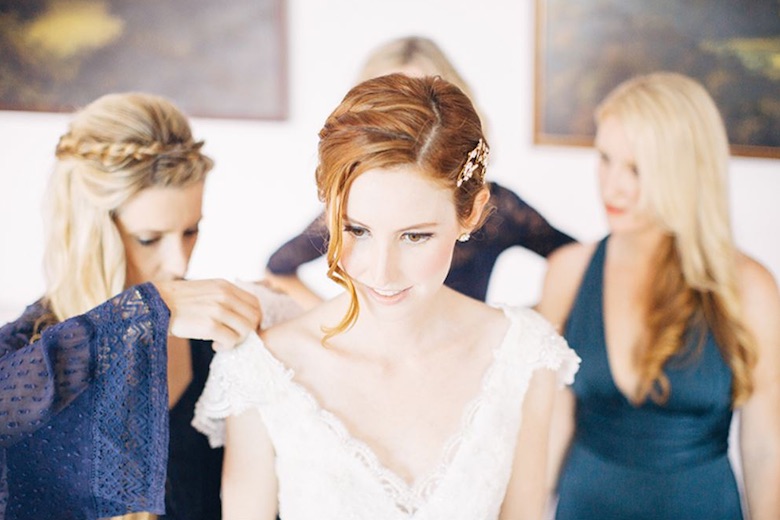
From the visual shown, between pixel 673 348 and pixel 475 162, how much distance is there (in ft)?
3.07

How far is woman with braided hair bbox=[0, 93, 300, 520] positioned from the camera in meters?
1.49

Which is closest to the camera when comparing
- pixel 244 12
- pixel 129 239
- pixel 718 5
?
pixel 129 239

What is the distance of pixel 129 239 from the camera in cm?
189

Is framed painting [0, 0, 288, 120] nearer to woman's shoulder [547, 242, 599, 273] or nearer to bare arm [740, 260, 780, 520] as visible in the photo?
woman's shoulder [547, 242, 599, 273]

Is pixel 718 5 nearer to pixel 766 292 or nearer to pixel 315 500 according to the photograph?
pixel 766 292

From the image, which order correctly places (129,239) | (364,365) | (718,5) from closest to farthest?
(364,365)
(129,239)
(718,5)

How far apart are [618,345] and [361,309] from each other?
831 millimetres

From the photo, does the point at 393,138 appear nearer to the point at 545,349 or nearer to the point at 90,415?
the point at 545,349

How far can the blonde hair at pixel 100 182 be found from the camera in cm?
182

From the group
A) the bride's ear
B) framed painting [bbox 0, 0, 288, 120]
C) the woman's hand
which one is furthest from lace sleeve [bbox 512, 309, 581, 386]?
framed painting [bbox 0, 0, 288, 120]

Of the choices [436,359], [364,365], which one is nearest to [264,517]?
[364,365]

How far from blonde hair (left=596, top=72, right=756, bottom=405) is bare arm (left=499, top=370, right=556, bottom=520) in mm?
525

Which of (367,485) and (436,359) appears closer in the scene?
(367,485)

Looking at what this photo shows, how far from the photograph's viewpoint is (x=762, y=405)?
7.11 ft
